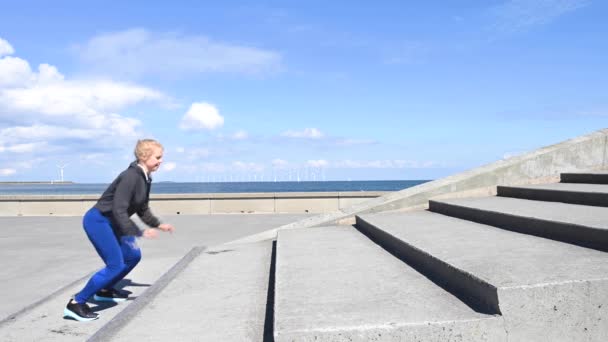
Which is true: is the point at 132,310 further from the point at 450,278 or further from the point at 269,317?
the point at 450,278

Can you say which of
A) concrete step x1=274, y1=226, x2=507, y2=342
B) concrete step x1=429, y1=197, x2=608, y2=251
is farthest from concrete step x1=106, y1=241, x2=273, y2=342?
concrete step x1=429, y1=197, x2=608, y2=251

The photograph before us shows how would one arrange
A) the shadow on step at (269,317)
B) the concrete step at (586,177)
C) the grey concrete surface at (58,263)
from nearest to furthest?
1. the shadow on step at (269,317)
2. the grey concrete surface at (58,263)
3. the concrete step at (586,177)

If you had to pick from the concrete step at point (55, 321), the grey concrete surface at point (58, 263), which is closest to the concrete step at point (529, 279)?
the concrete step at point (55, 321)

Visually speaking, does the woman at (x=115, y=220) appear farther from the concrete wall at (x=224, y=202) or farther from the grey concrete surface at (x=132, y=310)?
the concrete wall at (x=224, y=202)

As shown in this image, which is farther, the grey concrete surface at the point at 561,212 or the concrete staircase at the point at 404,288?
the grey concrete surface at the point at 561,212

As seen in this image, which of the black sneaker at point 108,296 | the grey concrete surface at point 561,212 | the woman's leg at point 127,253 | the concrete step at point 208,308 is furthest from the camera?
the black sneaker at point 108,296

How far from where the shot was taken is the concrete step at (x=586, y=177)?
608 centimetres

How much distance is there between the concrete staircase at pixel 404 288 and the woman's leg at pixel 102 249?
0.29 m

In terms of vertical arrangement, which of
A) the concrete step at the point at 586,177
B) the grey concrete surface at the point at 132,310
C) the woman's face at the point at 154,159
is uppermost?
the woman's face at the point at 154,159

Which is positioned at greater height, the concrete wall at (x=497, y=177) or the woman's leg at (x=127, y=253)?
the concrete wall at (x=497, y=177)

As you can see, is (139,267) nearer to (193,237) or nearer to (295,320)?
(193,237)

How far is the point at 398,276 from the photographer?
3434 mm

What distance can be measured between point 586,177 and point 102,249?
6558 mm

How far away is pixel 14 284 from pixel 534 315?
18.8ft
